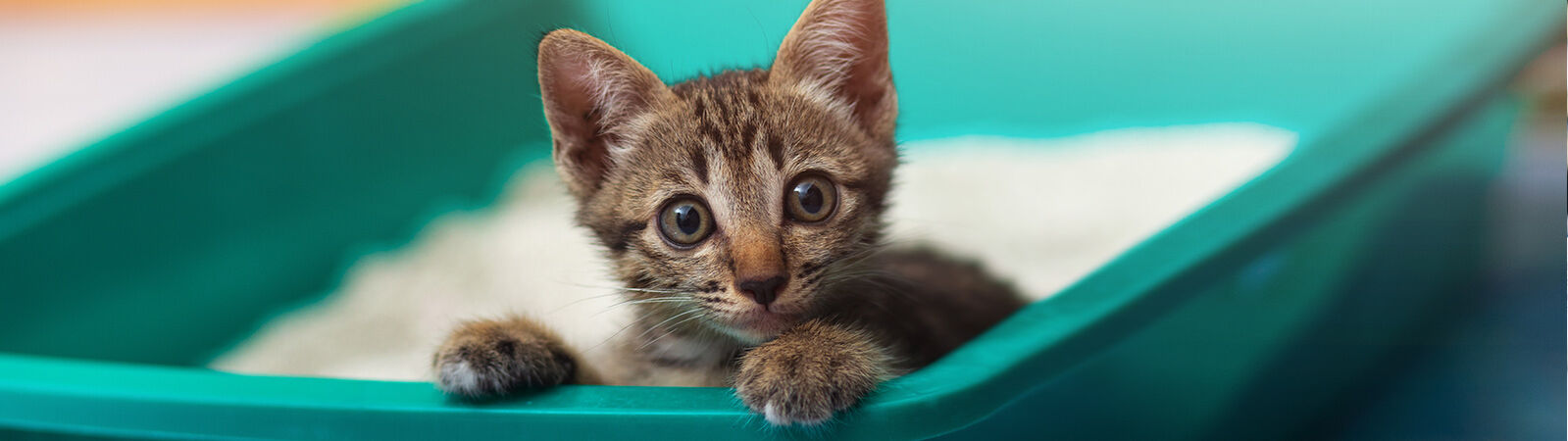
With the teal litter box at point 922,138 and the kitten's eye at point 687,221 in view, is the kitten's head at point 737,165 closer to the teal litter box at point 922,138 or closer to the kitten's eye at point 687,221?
the kitten's eye at point 687,221

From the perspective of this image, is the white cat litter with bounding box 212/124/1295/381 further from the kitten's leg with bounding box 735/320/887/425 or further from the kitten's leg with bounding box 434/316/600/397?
the kitten's leg with bounding box 735/320/887/425

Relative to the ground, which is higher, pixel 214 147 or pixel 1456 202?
pixel 214 147

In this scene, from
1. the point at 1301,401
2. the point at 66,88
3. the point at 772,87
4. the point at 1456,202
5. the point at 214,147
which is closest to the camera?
the point at 772,87

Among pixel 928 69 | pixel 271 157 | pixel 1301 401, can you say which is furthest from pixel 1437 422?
pixel 271 157

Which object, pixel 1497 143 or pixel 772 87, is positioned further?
pixel 1497 143

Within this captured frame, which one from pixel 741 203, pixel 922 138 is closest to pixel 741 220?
pixel 741 203

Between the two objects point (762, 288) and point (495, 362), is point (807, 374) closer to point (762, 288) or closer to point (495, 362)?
point (762, 288)

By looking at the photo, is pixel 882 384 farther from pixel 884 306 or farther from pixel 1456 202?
pixel 1456 202
